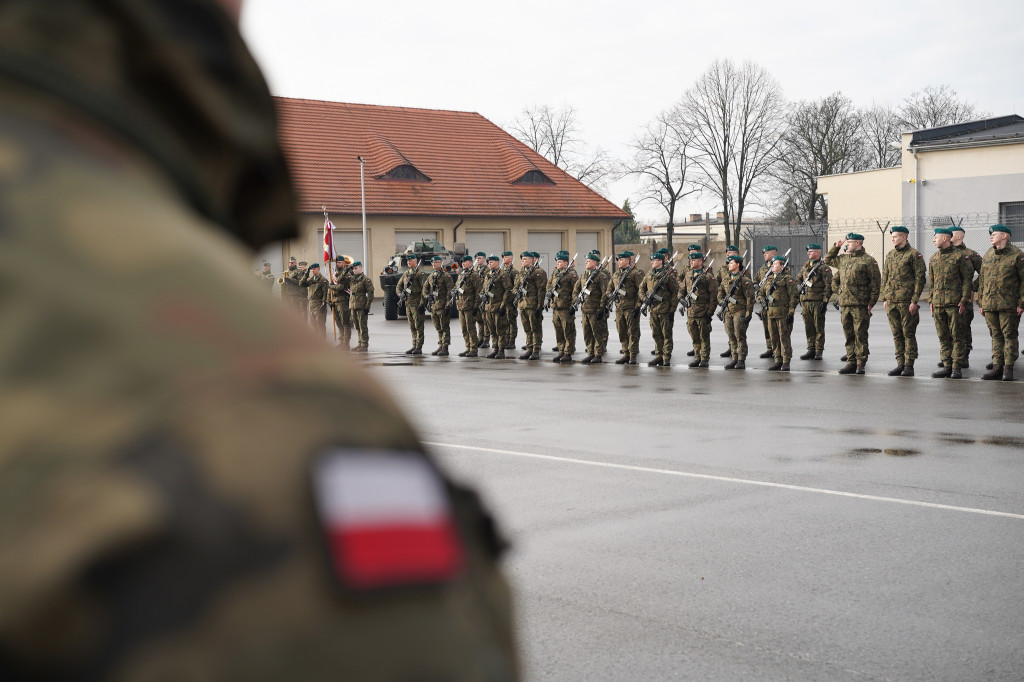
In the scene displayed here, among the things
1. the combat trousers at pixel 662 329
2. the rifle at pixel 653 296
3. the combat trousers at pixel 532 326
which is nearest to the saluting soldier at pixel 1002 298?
the combat trousers at pixel 662 329

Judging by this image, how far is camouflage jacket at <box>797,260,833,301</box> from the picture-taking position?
18.4m

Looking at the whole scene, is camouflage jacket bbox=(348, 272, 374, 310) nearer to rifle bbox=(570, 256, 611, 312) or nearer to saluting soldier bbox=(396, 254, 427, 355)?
saluting soldier bbox=(396, 254, 427, 355)

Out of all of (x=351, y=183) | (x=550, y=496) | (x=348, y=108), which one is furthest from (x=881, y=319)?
(x=348, y=108)

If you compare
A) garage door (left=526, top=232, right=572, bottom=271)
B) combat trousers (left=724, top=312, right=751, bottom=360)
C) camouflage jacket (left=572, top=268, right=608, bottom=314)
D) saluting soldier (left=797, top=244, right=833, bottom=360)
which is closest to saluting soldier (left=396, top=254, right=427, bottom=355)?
camouflage jacket (left=572, top=268, right=608, bottom=314)

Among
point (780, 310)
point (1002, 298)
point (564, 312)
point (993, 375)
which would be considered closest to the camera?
point (993, 375)

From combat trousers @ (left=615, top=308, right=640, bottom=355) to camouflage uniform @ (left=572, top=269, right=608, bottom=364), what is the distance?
0.90 feet

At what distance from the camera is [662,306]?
18.4 meters

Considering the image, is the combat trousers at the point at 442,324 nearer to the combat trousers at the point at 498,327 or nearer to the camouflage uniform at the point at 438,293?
the camouflage uniform at the point at 438,293

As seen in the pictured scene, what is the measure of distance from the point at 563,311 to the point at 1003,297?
25.7 ft

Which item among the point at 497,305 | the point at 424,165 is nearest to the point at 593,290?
the point at 497,305

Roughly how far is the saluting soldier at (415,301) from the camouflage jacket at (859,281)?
28.7ft

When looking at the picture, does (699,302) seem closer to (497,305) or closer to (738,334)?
(738,334)

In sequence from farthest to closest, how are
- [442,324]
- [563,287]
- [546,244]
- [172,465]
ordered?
[546,244] → [442,324] → [563,287] → [172,465]

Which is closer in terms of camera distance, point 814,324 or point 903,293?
point 903,293
